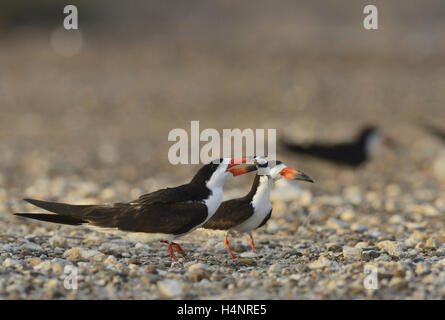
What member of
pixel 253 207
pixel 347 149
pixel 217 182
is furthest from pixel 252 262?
pixel 347 149

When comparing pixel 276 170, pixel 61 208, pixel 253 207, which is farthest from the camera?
pixel 276 170

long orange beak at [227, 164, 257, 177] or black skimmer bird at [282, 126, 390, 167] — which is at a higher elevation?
black skimmer bird at [282, 126, 390, 167]

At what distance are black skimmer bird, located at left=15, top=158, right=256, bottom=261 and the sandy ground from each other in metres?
0.25

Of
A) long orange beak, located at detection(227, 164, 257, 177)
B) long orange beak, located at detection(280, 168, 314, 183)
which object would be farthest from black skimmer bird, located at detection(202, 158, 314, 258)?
long orange beak, located at detection(227, 164, 257, 177)

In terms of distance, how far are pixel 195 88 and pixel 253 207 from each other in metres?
12.7

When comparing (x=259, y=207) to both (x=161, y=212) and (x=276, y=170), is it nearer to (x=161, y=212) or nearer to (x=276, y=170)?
(x=276, y=170)

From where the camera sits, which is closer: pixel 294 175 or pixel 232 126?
pixel 294 175

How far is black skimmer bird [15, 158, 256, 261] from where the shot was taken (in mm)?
4867

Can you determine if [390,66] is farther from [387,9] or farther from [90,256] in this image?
[90,256]

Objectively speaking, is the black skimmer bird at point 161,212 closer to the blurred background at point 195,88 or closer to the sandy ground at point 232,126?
the sandy ground at point 232,126

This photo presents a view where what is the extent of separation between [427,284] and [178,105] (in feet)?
40.6

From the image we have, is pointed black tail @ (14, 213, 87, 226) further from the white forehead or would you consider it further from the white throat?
the white forehead

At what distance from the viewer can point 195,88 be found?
57.9 feet
